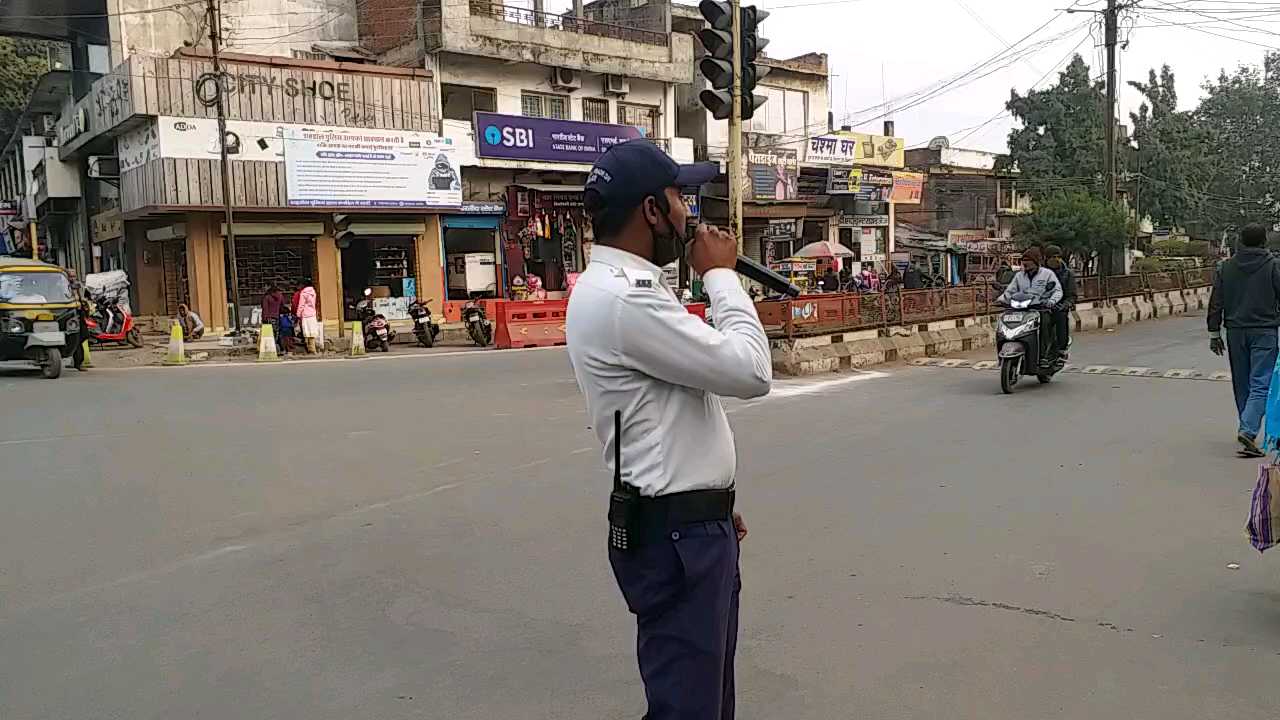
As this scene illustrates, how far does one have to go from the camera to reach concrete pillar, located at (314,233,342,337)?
24281 millimetres

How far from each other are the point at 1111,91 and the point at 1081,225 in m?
3.23

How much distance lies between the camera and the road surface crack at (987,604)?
4.21 m

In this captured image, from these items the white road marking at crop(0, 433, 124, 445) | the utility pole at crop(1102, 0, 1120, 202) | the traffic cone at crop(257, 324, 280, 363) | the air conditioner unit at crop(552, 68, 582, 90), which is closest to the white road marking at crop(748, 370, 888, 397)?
the white road marking at crop(0, 433, 124, 445)

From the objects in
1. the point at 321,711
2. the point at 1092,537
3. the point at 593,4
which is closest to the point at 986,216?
the point at 593,4

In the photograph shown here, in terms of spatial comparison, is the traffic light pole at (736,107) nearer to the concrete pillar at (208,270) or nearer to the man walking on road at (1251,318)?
the man walking on road at (1251,318)

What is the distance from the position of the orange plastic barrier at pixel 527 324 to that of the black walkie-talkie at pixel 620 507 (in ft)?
58.3

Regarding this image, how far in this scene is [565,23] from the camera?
92.2ft

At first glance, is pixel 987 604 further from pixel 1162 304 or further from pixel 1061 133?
pixel 1061 133

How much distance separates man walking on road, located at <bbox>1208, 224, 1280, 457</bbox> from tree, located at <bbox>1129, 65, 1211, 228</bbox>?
34.5 m

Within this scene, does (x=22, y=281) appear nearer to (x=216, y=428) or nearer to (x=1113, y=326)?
(x=216, y=428)

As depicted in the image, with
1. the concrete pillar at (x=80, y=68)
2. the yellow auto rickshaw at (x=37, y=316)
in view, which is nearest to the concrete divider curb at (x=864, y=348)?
the yellow auto rickshaw at (x=37, y=316)

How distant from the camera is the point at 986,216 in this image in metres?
41.7

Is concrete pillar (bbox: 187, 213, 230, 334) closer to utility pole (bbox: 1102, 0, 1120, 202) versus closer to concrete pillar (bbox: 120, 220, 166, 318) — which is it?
concrete pillar (bbox: 120, 220, 166, 318)

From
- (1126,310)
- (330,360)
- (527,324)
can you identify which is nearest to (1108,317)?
(1126,310)
